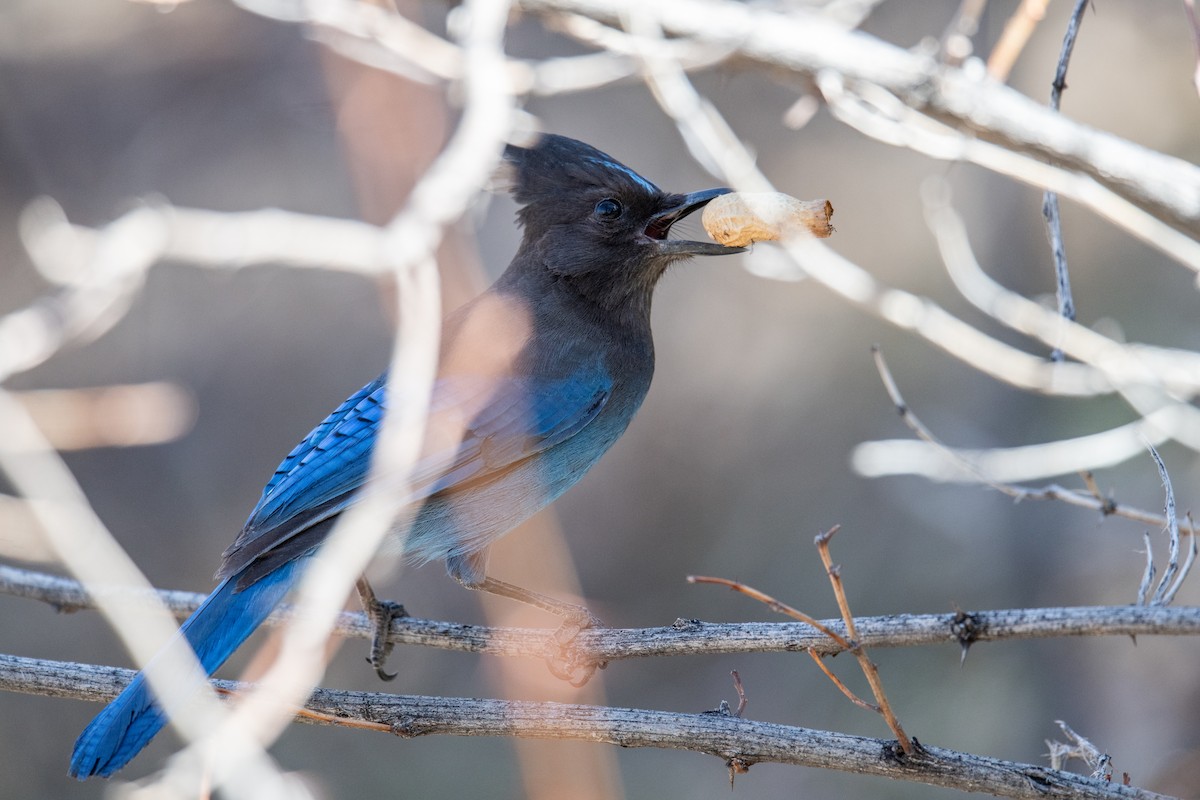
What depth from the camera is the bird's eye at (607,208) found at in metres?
4.54

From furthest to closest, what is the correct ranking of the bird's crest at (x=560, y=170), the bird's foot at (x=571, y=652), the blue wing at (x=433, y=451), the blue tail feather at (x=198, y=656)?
the bird's crest at (x=560, y=170) → the blue wing at (x=433, y=451) → the bird's foot at (x=571, y=652) → the blue tail feather at (x=198, y=656)

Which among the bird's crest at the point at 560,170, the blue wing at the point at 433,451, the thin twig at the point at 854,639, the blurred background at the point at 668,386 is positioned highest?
the blurred background at the point at 668,386

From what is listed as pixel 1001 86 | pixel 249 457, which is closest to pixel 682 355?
pixel 249 457

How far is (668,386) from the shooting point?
8.73 metres

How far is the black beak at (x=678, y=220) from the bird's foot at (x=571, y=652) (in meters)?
1.28

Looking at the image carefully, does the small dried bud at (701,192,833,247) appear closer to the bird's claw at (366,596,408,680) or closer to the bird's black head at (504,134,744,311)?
the bird's black head at (504,134,744,311)

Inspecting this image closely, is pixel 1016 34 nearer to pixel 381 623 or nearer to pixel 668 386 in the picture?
pixel 381 623

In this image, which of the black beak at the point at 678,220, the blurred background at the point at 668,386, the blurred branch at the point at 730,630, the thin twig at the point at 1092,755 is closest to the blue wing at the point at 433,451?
the blurred branch at the point at 730,630

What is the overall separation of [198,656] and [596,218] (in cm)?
212

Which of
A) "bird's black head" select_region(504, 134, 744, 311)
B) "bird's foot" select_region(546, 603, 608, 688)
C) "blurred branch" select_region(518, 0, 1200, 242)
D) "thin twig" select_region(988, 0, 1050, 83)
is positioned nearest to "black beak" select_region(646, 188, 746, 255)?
"bird's black head" select_region(504, 134, 744, 311)

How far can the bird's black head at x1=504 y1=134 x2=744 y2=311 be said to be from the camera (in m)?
4.54

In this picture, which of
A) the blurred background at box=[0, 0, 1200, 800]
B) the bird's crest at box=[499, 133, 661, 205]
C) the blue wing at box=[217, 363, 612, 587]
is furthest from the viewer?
the blurred background at box=[0, 0, 1200, 800]

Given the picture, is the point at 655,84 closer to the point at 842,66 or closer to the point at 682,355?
the point at 842,66

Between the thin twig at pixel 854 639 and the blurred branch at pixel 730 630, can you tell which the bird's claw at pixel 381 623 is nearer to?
the blurred branch at pixel 730 630
